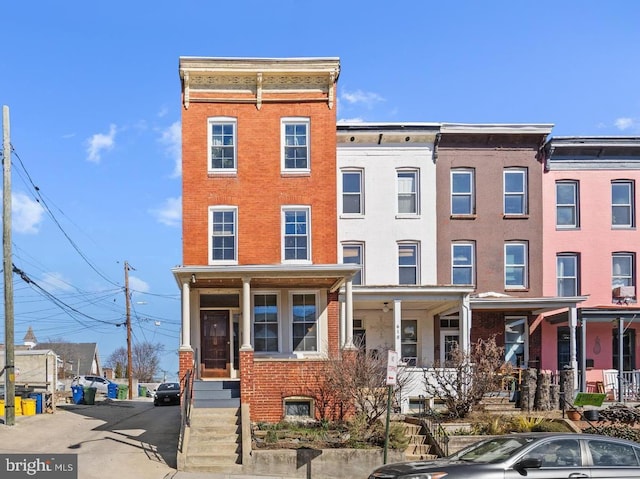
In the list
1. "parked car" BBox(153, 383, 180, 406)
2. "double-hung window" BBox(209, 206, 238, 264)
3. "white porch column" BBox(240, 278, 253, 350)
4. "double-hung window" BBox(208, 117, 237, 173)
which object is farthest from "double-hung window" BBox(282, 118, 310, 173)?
"parked car" BBox(153, 383, 180, 406)

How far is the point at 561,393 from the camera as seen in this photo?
21.7 m

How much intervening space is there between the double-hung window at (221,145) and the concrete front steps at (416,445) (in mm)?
9633

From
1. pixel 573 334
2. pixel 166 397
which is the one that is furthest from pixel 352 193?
pixel 166 397

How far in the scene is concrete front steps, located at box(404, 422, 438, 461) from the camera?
17.1 m

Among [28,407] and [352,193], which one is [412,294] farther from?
[28,407]

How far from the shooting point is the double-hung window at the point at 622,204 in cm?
2725

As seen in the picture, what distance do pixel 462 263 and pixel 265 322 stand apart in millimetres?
7923

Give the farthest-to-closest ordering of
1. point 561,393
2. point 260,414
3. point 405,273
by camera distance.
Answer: point 405,273
point 561,393
point 260,414

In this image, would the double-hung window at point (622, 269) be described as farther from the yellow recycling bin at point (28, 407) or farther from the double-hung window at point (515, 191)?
the yellow recycling bin at point (28, 407)

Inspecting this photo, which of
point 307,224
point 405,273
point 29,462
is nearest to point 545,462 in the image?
point 29,462

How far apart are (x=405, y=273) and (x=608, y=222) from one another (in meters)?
7.84

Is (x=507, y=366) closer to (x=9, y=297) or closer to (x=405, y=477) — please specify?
(x=405, y=477)

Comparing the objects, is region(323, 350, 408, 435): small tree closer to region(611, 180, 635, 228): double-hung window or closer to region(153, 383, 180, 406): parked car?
region(611, 180, 635, 228): double-hung window

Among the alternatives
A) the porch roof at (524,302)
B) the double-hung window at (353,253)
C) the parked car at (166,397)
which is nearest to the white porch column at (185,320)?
the double-hung window at (353,253)
